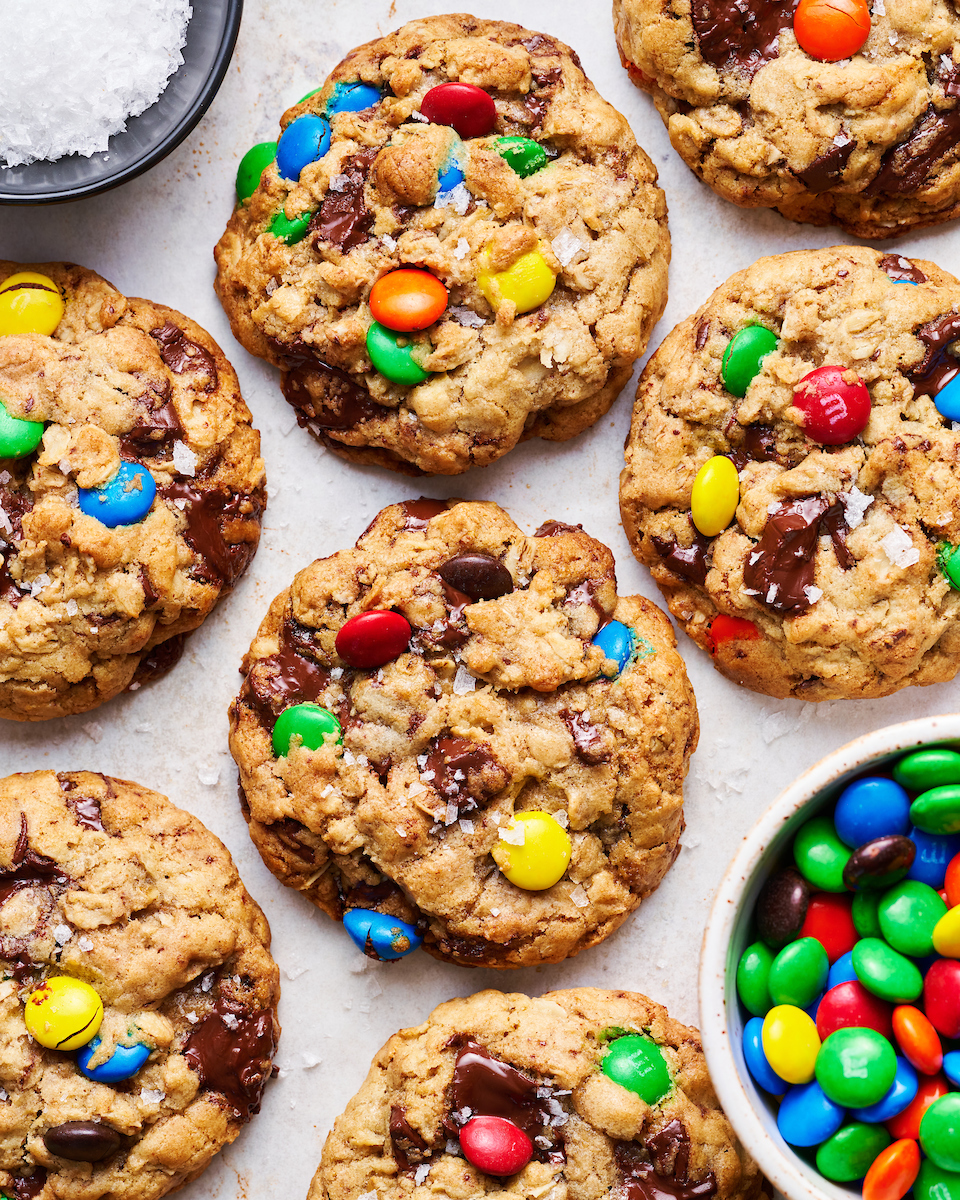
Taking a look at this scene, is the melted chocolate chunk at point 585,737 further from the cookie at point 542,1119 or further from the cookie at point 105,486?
the cookie at point 105,486

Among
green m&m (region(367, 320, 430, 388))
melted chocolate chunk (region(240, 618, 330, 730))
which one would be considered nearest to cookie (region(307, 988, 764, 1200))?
melted chocolate chunk (region(240, 618, 330, 730))

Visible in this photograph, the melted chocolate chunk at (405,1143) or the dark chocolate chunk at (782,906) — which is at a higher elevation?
the dark chocolate chunk at (782,906)

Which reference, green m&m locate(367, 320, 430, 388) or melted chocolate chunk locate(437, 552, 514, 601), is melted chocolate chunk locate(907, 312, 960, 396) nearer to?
melted chocolate chunk locate(437, 552, 514, 601)

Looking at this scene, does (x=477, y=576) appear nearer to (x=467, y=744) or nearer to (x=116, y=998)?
(x=467, y=744)

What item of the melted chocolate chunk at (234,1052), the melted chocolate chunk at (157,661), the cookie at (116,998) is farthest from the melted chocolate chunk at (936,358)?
the melted chocolate chunk at (234,1052)

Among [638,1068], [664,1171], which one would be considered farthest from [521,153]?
[664,1171]

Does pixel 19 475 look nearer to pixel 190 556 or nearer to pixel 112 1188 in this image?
pixel 190 556

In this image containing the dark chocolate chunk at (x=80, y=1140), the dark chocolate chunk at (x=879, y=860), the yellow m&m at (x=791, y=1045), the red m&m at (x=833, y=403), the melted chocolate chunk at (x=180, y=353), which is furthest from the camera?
the melted chocolate chunk at (x=180, y=353)
